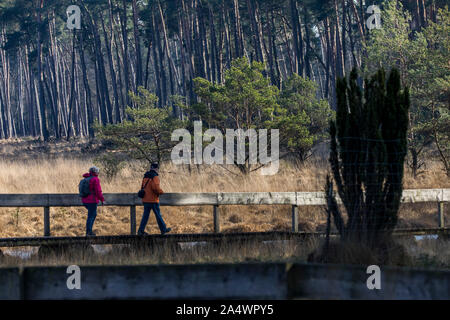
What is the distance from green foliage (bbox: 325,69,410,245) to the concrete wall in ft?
7.54

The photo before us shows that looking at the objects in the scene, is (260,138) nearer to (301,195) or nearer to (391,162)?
(301,195)

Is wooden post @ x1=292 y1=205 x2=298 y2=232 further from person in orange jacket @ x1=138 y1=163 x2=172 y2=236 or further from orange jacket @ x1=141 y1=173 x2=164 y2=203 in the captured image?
orange jacket @ x1=141 y1=173 x2=164 y2=203

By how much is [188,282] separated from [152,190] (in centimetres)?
688

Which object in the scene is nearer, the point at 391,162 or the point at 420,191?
the point at 391,162

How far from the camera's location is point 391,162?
28.0 ft

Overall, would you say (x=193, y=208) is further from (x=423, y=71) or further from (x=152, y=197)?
(x=423, y=71)

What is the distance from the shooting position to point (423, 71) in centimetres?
2155

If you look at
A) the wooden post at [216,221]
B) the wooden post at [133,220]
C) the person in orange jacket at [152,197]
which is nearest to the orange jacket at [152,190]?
the person in orange jacket at [152,197]

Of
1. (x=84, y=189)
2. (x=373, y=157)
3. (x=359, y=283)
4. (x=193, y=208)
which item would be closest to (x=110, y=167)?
(x=193, y=208)

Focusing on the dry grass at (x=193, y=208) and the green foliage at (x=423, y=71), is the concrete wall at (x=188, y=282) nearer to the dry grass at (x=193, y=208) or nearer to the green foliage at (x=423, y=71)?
the dry grass at (x=193, y=208)

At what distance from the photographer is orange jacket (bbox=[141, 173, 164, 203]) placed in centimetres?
1295

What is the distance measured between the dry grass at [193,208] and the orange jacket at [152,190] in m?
3.24
